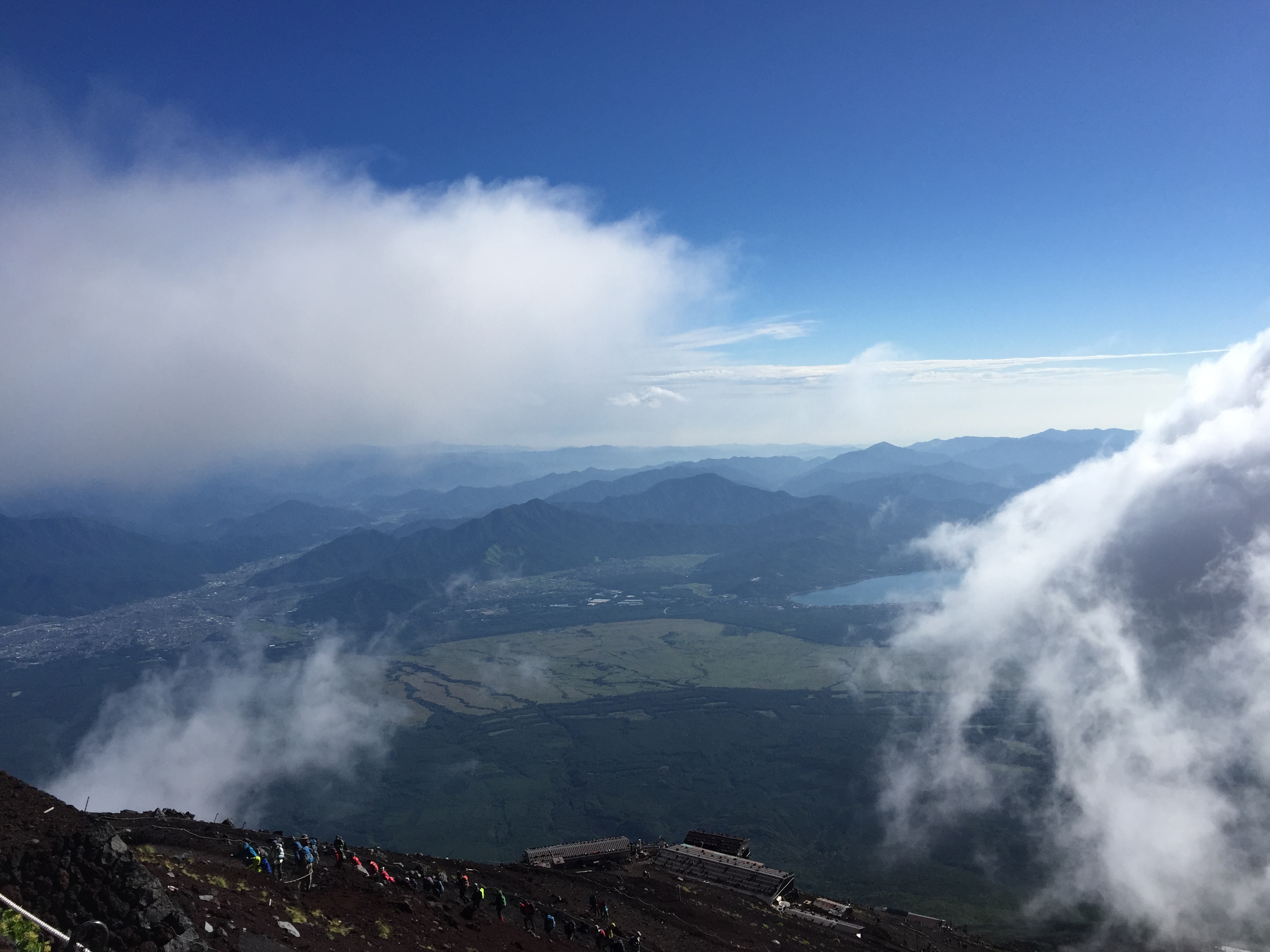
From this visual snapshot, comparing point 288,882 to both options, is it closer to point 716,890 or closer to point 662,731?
point 716,890

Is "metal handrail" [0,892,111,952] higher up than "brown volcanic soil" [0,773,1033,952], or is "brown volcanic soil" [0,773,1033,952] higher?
"metal handrail" [0,892,111,952]

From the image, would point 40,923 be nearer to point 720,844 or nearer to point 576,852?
point 576,852

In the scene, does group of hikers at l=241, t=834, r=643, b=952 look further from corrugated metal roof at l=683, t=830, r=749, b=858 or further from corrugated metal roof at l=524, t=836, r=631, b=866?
corrugated metal roof at l=683, t=830, r=749, b=858

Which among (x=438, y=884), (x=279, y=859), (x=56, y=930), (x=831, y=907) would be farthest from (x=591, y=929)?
(x=831, y=907)

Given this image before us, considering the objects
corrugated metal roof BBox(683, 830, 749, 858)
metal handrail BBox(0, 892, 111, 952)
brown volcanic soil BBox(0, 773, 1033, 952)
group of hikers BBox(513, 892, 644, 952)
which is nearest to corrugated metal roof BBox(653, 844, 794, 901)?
corrugated metal roof BBox(683, 830, 749, 858)

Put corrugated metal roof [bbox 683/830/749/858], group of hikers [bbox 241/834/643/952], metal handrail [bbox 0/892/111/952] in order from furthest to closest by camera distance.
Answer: corrugated metal roof [bbox 683/830/749/858] < group of hikers [bbox 241/834/643/952] < metal handrail [bbox 0/892/111/952]

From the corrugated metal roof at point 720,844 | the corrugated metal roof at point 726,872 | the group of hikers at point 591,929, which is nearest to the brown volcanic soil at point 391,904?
the group of hikers at point 591,929

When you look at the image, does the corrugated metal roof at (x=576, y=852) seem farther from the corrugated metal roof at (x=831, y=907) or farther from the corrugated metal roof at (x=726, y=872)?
the corrugated metal roof at (x=831, y=907)

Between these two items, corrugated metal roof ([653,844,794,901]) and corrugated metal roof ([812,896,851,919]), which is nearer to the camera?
corrugated metal roof ([812,896,851,919])
